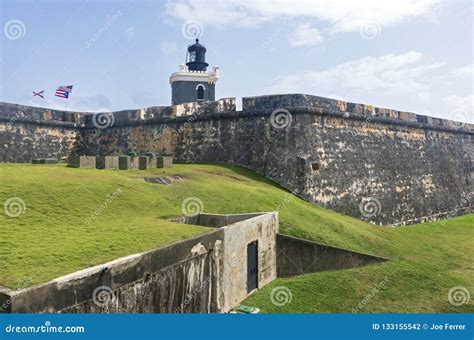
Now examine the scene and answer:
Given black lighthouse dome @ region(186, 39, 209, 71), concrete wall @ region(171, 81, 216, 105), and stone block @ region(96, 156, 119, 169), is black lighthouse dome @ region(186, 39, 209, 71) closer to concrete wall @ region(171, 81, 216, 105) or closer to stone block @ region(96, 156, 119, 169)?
concrete wall @ region(171, 81, 216, 105)

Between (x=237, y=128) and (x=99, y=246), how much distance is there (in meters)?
11.2

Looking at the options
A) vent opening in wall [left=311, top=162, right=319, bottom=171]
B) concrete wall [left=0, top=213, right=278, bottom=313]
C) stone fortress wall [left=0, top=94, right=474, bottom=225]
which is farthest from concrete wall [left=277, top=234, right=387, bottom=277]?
vent opening in wall [left=311, top=162, right=319, bottom=171]

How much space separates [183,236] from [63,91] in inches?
493

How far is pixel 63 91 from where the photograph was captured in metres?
16.1

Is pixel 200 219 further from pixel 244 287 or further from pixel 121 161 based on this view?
pixel 121 161

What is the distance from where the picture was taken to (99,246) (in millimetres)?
4934

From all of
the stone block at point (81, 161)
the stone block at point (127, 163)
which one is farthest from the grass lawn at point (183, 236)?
the stone block at point (81, 161)

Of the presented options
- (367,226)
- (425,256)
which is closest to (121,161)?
(367,226)

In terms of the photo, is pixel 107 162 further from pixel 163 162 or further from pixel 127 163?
pixel 163 162

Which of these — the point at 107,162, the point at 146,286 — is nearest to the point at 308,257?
the point at 146,286

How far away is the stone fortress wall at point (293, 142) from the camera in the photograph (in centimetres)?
1484

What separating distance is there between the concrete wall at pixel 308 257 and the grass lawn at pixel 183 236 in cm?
27

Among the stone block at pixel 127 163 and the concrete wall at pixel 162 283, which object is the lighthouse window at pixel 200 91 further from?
the concrete wall at pixel 162 283

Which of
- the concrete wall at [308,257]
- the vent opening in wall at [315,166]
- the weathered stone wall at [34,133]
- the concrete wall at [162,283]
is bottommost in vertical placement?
the concrete wall at [308,257]
